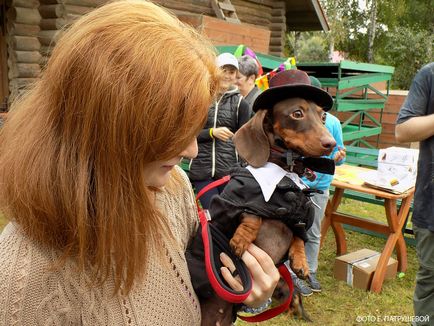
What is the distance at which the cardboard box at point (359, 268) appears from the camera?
14.4ft

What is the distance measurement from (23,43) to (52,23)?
0.58 m

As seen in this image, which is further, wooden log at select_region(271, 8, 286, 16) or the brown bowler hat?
wooden log at select_region(271, 8, 286, 16)

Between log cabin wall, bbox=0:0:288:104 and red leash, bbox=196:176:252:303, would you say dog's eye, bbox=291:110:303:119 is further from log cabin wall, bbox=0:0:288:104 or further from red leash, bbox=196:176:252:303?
log cabin wall, bbox=0:0:288:104

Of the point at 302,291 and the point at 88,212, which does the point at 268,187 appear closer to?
the point at 88,212

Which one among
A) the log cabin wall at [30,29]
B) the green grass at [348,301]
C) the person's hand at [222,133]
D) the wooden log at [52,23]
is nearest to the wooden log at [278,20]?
the log cabin wall at [30,29]

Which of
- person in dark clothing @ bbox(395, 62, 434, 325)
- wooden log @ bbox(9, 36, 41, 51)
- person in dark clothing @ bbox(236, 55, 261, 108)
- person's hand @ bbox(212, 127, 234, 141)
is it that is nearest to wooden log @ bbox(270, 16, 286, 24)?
wooden log @ bbox(9, 36, 41, 51)

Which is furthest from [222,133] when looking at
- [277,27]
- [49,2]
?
[277,27]

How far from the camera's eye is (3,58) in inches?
303

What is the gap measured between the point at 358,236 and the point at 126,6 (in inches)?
234

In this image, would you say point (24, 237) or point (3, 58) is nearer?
point (24, 237)

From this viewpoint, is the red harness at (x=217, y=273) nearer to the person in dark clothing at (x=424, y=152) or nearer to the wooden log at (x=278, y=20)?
the person in dark clothing at (x=424, y=152)

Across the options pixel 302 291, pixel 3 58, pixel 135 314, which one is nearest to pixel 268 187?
pixel 135 314

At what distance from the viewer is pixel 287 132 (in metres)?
1.64

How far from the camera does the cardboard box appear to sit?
14.4 feet
